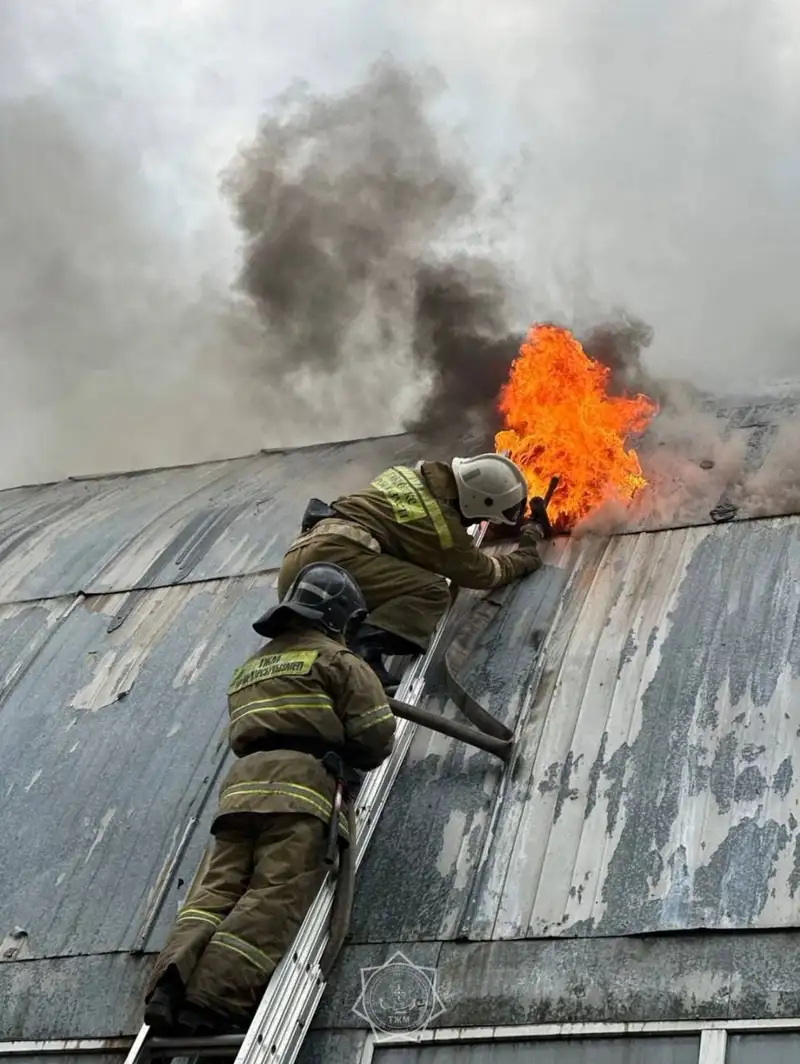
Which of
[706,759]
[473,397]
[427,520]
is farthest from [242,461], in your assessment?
[706,759]

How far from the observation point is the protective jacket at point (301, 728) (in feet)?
17.9

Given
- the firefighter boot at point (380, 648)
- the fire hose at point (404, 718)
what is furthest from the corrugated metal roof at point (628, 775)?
the firefighter boot at point (380, 648)

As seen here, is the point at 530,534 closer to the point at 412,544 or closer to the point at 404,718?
the point at 412,544

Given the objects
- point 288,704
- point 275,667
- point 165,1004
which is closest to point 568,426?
point 275,667

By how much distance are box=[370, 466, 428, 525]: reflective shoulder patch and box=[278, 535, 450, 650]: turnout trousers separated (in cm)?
29

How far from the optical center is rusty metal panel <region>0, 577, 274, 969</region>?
619 centimetres

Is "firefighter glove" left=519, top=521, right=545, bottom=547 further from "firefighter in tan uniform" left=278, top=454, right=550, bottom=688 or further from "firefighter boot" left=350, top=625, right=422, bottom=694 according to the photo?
"firefighter boot" left=350, top=625, right=422, bottom=694

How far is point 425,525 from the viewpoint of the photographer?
7.32 meters

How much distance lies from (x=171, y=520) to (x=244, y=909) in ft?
17.8

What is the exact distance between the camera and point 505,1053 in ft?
16.0

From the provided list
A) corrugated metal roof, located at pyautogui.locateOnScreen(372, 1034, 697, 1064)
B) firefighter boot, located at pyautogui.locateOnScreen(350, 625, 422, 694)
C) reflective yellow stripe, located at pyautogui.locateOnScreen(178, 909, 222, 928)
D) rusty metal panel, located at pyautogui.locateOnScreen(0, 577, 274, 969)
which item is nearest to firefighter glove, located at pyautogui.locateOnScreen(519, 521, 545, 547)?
firefighter boot, located at pyautogui.locateOnScreen(350, 625, 422, 694)

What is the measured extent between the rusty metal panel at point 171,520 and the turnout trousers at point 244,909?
3.59 m

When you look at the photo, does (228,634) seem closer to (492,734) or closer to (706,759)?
(492,734)

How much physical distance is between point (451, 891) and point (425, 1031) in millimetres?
713
